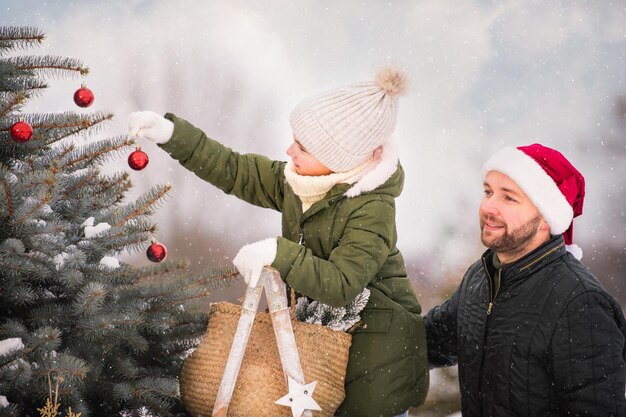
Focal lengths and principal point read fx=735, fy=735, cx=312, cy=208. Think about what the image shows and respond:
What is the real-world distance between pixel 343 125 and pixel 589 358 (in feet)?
2.98

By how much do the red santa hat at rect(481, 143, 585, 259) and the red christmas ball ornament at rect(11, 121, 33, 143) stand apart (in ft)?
4.34

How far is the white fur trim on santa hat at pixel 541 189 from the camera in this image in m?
2.10

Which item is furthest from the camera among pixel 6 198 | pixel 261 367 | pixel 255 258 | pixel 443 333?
pixel 443 333

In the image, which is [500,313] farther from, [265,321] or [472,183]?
[472,183]

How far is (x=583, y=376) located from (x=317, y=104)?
3.38 feet

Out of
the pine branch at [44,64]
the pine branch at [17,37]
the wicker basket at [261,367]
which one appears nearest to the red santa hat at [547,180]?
the wicker basket at [261,367]

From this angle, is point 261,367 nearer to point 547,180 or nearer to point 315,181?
point 315,181

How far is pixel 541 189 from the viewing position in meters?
2.12

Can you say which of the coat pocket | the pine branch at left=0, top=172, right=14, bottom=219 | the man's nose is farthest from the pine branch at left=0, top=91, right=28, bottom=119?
the man's nose

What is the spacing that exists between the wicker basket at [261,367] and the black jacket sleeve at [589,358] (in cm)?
58

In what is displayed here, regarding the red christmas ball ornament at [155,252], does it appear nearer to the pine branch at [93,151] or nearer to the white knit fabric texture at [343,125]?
the pine branch at [93,151]

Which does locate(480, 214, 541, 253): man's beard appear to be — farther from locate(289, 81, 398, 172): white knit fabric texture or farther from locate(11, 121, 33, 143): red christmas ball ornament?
locate(11, 121, 33, 143): red christmas ball ornament

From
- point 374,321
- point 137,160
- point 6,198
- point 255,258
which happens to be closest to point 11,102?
point 6,198

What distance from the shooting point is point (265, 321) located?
1.99m
